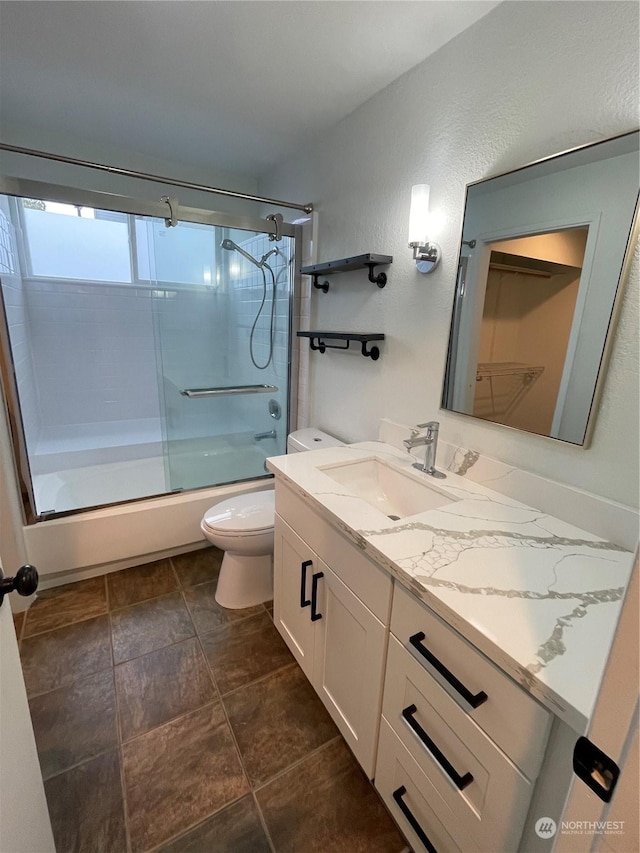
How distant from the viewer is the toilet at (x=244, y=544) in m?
1.71

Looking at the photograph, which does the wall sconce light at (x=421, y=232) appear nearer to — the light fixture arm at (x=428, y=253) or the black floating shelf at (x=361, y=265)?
the light fixture arm at (x=428, y=253)

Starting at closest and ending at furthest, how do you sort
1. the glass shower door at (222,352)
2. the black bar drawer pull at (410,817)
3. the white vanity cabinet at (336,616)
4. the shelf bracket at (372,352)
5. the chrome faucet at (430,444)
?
the black bar drawer pull at (410,817) < the white vanity cabinet at (336,616) < the chrome faucet at (430,444) < the shelf bracket at (372,352) < the glass shower door at (222,352)

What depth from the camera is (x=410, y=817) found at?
0.92 meters

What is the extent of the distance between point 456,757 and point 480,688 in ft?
0.67

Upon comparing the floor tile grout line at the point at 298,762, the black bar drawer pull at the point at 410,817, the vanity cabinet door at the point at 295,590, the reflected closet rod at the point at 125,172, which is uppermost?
the reflected closet rod at the point at 125,172

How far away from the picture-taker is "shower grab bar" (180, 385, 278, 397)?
2.57 meters

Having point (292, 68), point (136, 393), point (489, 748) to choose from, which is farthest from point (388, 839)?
point (136, 393)

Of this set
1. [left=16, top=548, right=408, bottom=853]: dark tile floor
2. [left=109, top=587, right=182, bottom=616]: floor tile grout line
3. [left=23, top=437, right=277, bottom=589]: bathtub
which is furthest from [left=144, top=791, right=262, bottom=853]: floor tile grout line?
[left=23, top=437, right=277, bottom=589]: bathtub

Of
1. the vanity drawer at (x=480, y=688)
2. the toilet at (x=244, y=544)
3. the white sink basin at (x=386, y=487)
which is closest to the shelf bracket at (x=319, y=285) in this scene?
the toilet at (x=244, y=544)

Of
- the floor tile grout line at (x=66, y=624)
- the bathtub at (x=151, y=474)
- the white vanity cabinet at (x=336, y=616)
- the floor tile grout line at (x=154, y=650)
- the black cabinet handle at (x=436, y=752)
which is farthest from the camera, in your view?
the bathtub at (x=151, y=474)

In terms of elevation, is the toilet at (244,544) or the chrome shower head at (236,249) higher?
the chrome shower head at (236,249)

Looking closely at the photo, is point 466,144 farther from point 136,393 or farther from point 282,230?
point 136,393

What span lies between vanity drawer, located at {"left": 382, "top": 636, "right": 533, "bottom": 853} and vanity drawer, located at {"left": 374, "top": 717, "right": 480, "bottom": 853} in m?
0.03

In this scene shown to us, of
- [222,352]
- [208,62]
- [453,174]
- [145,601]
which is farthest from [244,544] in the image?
[208,62]
